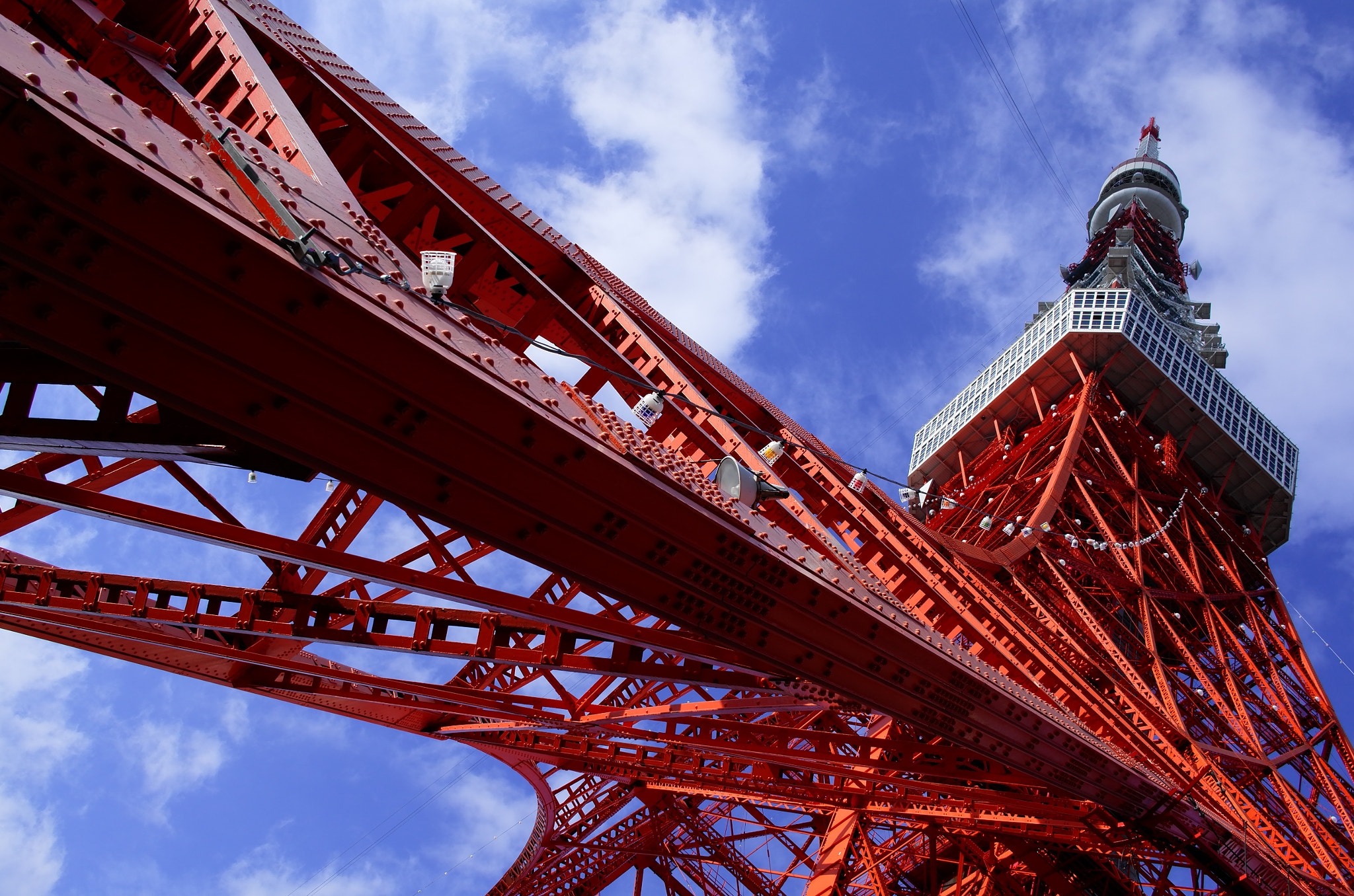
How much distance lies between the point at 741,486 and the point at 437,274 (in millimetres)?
2617

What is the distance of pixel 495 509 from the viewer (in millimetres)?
6348

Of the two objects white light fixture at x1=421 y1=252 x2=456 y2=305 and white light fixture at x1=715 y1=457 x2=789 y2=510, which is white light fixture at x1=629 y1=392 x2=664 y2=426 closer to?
white light fixture at x1=715 y1=457 x2=789 y2=510

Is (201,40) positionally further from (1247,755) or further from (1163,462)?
(1163,462)

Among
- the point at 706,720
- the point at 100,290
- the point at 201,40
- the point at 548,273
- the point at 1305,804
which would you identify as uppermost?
the point at 1305,804

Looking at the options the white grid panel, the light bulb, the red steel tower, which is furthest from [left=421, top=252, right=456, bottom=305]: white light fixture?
the white grid panel

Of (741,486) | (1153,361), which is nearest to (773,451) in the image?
(741,486)

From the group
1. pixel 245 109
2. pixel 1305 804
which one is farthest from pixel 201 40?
pixel 1305 804

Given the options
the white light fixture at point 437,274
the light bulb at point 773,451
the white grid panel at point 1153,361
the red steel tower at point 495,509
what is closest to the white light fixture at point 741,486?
the red steel tower at point 495,509

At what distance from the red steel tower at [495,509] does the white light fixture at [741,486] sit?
0.03 metres

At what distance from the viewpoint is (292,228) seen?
482 centimetres

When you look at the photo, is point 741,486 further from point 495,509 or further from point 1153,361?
point 1153,361

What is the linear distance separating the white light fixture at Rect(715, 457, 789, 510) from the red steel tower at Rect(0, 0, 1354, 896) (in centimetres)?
3

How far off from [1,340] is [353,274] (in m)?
1.87

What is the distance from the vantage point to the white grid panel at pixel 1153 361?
41.7 m
